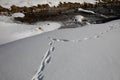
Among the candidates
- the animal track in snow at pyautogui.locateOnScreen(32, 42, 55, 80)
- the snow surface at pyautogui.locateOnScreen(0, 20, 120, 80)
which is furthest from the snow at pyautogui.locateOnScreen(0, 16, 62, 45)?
the animal track in snow at pyautogui.locateOnScreen(32, 42, 55, 80)

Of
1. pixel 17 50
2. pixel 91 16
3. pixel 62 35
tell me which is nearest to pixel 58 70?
pixel 17 50

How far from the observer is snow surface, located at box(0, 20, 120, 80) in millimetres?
3658

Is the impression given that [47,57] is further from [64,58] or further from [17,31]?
[17,31]

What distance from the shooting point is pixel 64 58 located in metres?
4.26

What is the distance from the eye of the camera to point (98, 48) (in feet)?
15.6

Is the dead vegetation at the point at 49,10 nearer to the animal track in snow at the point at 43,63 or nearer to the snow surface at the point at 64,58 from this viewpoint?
the snow surface at the point at 64,58

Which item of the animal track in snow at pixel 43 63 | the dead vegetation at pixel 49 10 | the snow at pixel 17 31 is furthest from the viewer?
the dead vegetation at pixel 49 10

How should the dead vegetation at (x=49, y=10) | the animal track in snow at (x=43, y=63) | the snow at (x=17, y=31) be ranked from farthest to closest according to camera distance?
1. the dead vegetation at (x=49, y=10)
2. the snow at (x=17, y=31)
3. the animal track in snow at (x=43, y=63)

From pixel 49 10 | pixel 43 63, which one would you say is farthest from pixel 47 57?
pixel 49 10

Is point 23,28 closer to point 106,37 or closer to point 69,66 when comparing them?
point 106,37

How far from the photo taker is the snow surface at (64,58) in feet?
12.0

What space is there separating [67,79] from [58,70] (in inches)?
14.3

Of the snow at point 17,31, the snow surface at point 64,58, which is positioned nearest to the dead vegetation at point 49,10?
the snow at point 17,31

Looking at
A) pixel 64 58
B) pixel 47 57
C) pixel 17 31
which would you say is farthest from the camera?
pixel 17 31
